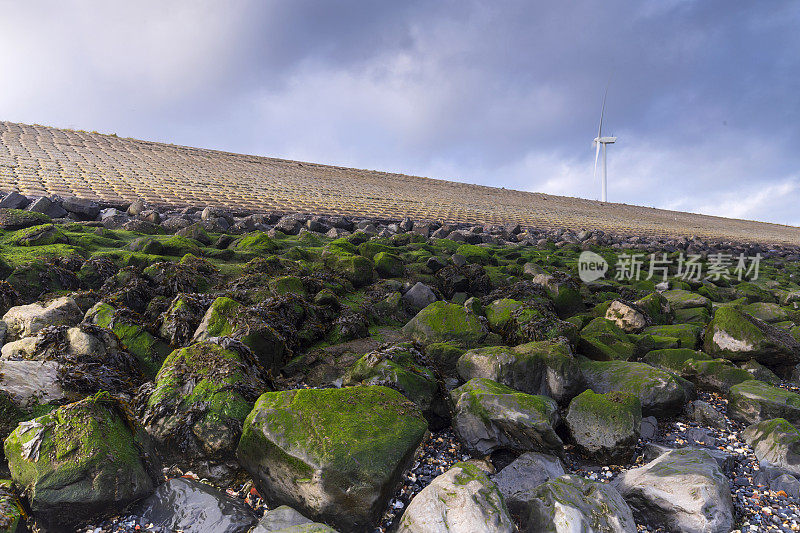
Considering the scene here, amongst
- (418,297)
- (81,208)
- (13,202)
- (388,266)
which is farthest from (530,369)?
(13,202)

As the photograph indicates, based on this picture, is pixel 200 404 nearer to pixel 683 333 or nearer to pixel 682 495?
pixel 682 495

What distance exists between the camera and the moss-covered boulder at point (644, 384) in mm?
4082

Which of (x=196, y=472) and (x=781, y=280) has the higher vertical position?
(x=781, y=280)

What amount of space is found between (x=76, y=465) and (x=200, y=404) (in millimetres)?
752

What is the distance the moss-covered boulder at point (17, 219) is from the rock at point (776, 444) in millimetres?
9420

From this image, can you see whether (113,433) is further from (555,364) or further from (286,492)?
(555,364)

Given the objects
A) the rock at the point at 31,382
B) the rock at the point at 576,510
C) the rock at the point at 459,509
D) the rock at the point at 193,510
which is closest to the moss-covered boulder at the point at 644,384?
the rock at the point at 576,510

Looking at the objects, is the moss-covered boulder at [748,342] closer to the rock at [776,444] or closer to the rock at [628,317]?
the rock at [628,317]

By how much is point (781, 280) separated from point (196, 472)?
1702cm

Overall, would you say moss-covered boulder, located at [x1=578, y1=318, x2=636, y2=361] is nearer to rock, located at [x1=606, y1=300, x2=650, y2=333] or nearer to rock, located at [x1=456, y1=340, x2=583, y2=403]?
rock, located at [x1=606, y1=300, x2=650, y2=333]

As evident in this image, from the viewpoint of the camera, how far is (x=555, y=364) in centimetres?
418

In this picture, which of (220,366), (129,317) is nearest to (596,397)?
(220,366)

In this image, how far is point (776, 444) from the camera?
355cm

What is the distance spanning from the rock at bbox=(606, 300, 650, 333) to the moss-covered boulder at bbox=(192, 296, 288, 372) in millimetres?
4735
